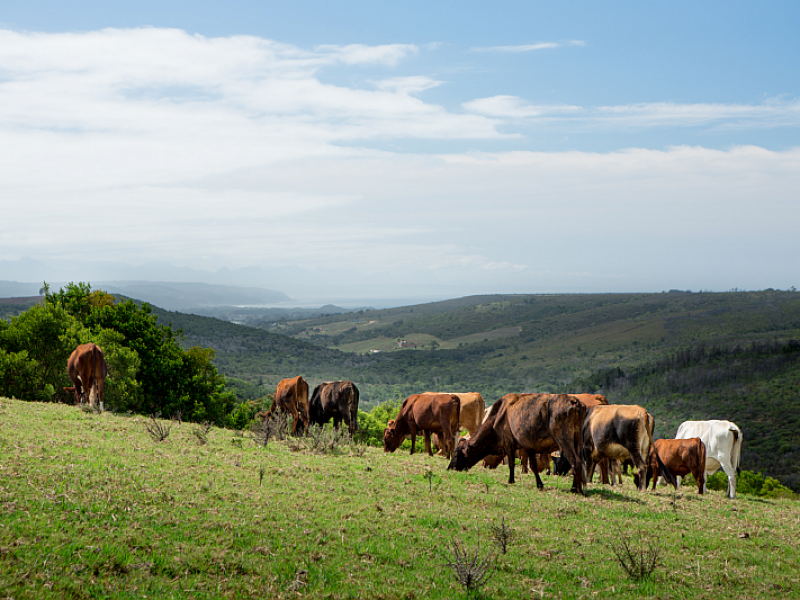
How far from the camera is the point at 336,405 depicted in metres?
21.5

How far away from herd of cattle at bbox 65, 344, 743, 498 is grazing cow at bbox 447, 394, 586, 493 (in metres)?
0.02

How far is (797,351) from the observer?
101 meters

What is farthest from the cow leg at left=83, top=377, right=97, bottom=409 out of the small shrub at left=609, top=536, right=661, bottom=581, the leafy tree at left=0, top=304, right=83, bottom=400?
the small shrub at left=609, top=536, right=661, bottom=581

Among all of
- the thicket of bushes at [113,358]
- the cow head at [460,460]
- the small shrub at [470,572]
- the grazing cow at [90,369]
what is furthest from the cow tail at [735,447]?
the thicket of bushes at [113,358]

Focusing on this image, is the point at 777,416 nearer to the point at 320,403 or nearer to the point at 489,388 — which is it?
the point at 320,403

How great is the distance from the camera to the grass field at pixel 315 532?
6.60 meters

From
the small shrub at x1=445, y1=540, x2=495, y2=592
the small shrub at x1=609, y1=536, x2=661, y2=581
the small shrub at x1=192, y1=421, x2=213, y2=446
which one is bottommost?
the small shrub at x1=192, y1=421, x2=213, y2=446

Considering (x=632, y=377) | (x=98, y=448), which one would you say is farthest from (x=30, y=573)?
(x=632, y=377)

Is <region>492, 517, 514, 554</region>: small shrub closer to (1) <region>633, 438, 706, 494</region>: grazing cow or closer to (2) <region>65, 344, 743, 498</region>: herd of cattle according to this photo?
(2) <region>65, 344, 743, 498</region>: herd of cattle

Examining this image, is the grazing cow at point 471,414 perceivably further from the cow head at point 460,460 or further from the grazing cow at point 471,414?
the cow head at point 460,460

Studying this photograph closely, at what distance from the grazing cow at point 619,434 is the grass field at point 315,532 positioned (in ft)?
4.18

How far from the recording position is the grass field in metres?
6.60

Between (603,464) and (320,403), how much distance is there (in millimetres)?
10700

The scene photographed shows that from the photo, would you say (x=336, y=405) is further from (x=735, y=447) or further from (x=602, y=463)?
(x=735, y=447)
